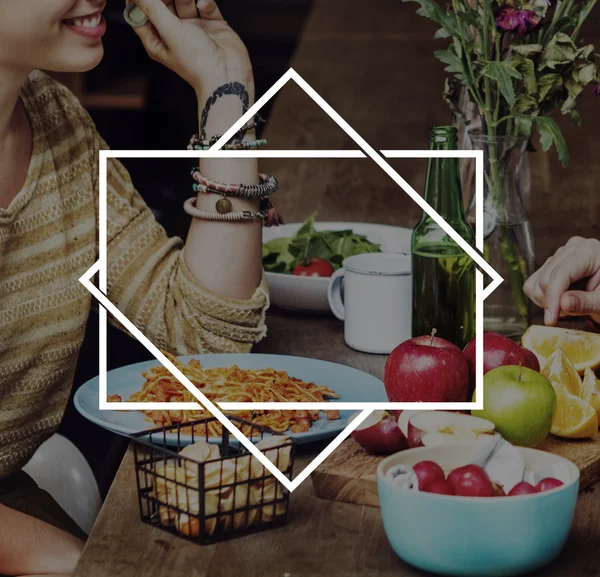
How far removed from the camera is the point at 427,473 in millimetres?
752

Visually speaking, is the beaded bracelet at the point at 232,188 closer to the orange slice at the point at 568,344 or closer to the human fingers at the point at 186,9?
the human fingers at the point at 186,9

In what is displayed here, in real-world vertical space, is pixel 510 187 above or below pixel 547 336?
above

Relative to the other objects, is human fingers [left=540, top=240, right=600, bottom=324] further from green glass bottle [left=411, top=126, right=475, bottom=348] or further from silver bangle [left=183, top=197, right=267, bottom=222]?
silver bangle [left=183, top=197, right=267, bottom=222]

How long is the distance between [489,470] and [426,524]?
96mm

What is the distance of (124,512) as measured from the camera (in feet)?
2.81

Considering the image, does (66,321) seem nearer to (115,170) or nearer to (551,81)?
(115,170)

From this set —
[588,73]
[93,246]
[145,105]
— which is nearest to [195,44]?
[93,246]

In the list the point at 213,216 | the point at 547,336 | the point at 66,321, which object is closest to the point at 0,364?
the point at 66,321

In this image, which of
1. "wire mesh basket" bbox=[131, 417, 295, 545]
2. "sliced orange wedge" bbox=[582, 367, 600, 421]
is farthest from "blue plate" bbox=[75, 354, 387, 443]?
"sliced orange wedge" bbox=[582, 367, 600, 421]

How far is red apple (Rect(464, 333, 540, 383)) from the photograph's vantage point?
3.34 feet

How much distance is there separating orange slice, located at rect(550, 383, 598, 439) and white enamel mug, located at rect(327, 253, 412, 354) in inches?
14.0

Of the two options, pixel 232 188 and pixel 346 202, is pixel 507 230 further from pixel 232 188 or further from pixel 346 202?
pixel 346 202

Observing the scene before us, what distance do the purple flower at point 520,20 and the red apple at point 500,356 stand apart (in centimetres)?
39

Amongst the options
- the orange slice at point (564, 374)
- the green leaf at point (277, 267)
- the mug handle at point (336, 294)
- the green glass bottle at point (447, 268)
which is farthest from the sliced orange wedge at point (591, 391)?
the green leaf at point (277, 267)
